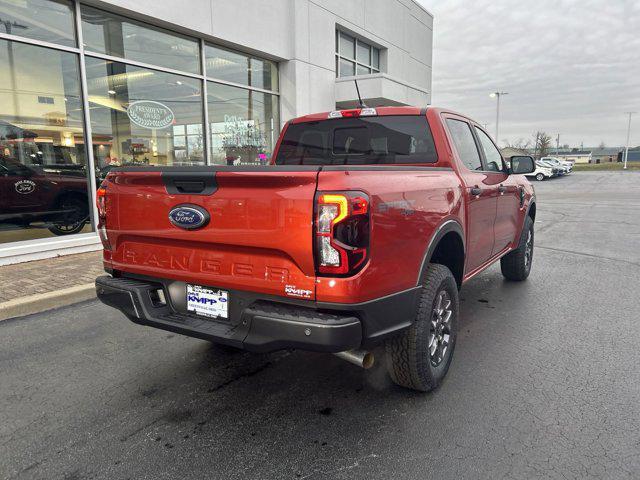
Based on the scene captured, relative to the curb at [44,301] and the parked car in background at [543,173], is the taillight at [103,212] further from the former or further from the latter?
the parked car in background at [543,173]

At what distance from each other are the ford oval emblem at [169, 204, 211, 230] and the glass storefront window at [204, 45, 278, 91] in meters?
8.18

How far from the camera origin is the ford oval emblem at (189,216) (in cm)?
264

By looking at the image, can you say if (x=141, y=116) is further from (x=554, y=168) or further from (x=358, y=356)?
(x=554, y=168)

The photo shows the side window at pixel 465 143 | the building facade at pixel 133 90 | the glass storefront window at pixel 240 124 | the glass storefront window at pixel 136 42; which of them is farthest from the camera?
the glass storefront window at pixel 240 124

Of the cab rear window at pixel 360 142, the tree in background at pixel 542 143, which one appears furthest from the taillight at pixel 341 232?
the tree in background at pixel 542 143

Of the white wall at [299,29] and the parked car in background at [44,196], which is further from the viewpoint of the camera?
the white wall at [299,29]

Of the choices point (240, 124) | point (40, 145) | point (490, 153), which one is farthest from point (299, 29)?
point (490, 153)

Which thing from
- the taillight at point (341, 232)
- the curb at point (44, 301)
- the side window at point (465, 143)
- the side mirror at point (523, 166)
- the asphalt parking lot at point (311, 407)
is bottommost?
the asphalt parking lot at point (311, 407)

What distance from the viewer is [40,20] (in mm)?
7148

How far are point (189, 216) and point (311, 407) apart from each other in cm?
140

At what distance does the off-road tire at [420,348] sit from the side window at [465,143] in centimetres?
128

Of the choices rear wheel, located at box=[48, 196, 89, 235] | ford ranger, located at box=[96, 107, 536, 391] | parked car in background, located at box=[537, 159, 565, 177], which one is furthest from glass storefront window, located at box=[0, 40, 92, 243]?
parked car in background, located at box=[537, 159, 565, 177]

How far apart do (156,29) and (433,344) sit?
27.4 feet

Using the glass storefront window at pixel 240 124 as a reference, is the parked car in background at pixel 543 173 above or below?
below
